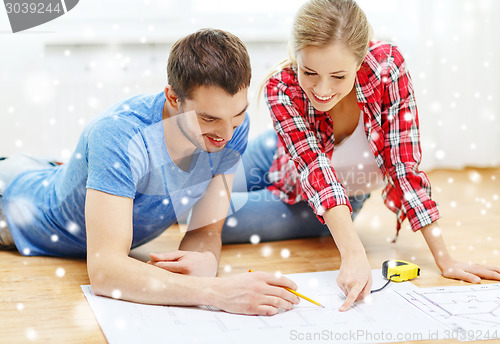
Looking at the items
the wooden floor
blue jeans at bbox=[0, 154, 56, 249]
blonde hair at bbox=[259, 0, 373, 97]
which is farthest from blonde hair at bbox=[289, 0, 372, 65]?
blue jeans at bbox=[0, 154, 56, 249]

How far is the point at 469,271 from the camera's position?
1308 millimetres

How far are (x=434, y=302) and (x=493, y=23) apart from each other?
2.17m

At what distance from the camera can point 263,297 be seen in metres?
1.04

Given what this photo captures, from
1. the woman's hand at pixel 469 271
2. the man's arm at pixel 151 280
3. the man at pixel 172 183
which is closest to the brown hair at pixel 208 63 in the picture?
the man at pixel 172 183

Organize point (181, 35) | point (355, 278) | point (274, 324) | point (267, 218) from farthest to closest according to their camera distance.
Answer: point (181, 35) < point (267, 218) < point (355, 278) < point (274, 324)

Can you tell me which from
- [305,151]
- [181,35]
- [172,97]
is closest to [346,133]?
[305,151]

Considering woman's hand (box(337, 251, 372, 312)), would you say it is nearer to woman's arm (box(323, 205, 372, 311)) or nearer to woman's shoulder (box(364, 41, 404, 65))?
woman's arm (box(323, 205, 372, 311))

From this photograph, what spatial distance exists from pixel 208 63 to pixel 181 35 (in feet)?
5.02

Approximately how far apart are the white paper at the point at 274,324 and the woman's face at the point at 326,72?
422mm

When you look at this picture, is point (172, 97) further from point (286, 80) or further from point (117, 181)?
point (286, 80)

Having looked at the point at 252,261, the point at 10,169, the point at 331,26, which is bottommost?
the point at 252,261

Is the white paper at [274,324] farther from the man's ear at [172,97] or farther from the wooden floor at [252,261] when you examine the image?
the man's ear at [172,97]

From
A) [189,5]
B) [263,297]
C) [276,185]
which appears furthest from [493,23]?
[263,297]

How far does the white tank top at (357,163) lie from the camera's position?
152 cm
